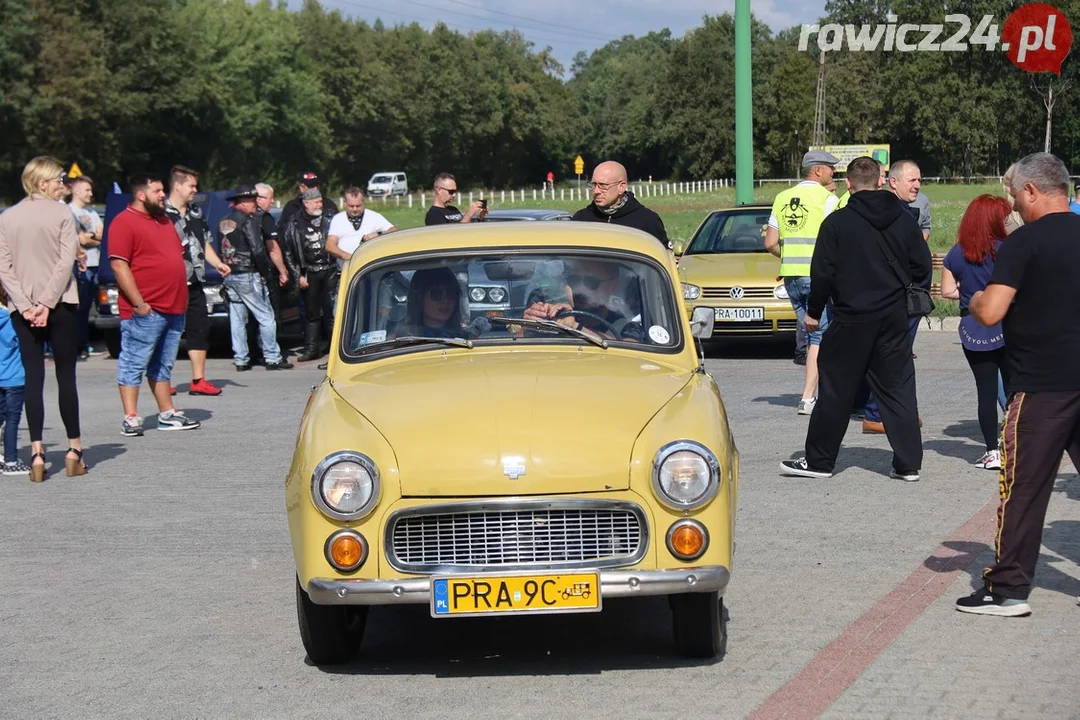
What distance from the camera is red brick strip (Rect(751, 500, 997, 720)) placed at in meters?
5.18

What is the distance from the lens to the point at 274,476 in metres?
10.3

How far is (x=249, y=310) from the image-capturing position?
17.1m

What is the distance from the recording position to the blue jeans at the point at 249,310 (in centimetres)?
1681

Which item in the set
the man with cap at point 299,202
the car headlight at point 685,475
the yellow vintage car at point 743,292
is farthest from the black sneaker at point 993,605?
the man with cap at point 299,202

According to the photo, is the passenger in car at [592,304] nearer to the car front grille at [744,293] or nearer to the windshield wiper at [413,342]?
the windshield wiper at [413,342]

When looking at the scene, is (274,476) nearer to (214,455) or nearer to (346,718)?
(214,455)

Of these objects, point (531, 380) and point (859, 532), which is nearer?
point (531, 380)

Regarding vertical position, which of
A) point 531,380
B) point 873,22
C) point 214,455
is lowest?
point 214,455

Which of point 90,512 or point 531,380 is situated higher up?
point 531,380

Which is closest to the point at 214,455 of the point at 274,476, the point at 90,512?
the point at 274,476

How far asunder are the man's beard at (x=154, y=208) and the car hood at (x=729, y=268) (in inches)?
263

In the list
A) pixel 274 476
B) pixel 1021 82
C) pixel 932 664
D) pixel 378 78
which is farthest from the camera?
pixel 378 78

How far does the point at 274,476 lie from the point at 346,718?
5.29m

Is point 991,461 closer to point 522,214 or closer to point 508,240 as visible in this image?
point 508,240
